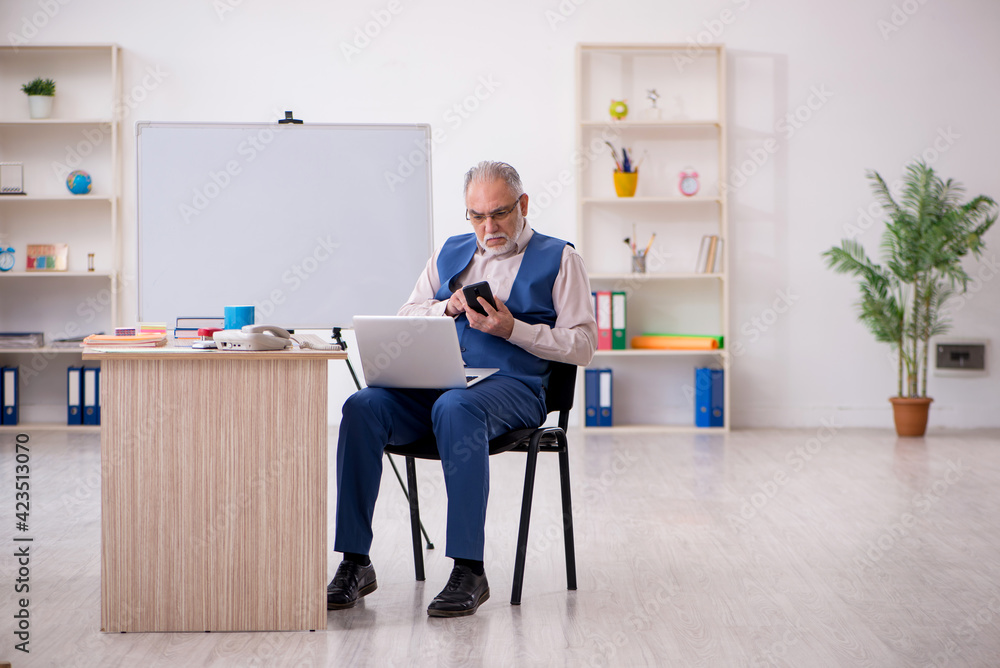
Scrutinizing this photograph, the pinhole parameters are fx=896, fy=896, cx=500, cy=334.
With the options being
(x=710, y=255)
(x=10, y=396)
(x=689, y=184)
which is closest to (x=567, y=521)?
(x=710, y=255)

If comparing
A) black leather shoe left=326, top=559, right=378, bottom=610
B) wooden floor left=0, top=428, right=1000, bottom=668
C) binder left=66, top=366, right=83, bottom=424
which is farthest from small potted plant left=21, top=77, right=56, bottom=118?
black leather shoe left=326, top=559, right=378, bottom=610

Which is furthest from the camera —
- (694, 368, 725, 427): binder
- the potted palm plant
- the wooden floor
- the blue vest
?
(694, 368, 725, 427): binder

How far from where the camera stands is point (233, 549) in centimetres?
194

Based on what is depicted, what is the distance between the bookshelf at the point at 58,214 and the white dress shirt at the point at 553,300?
2984mm

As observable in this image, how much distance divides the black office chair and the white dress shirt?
0.09m

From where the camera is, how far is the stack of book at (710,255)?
16.0ft

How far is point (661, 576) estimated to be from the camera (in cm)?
240

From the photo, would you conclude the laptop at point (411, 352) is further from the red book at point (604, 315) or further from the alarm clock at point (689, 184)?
the alarm clock at point (689, 184)

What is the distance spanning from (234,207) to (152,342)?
110 centimetres

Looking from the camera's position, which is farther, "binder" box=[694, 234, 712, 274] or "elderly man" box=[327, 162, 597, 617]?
"binder" box=[694, 234, 712, 274]

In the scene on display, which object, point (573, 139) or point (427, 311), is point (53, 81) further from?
point (427, 311)

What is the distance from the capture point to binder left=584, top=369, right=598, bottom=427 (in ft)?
15.9

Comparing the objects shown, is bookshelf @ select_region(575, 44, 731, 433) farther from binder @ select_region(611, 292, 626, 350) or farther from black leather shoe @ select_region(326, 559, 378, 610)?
black leather shoe @ select_region(326, 559, 378, 610)

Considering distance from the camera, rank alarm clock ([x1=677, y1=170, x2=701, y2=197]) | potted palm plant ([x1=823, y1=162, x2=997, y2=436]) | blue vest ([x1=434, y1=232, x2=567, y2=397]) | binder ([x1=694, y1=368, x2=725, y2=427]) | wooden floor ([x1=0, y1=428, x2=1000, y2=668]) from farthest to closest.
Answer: alarm clock ([x1=677, y1=170, x2=701, y2=197])
binder ([x1=694, y1=368, x2=725, y2=427])
potted palm plant ([x1=823, y1=162, x2=997, y2=436])
blue vest ([x1=434, y1=232, x2=567, y2=397])
wooden floor ([x1=0, y1=428, x2=1000, y2=668])
